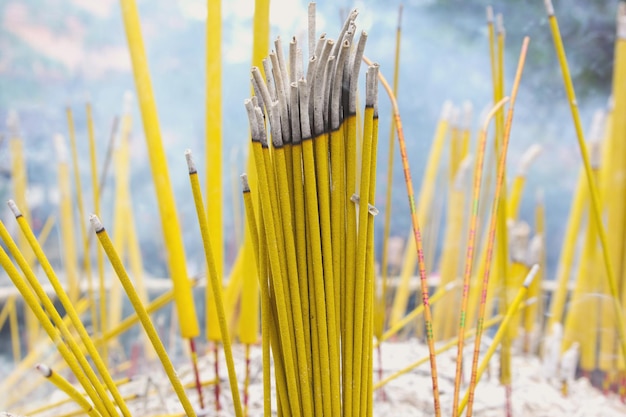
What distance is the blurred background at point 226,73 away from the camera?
1.44m

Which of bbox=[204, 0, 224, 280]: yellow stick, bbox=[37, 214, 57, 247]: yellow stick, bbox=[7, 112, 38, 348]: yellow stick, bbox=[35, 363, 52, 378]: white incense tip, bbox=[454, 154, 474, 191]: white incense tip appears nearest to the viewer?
bbox=[35, 363, 52, 378]: white incense tip

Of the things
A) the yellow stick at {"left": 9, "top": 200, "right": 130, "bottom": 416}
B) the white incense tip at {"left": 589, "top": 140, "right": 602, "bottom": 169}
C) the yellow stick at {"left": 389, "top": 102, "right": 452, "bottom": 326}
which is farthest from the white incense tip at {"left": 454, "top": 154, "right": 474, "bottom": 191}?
the yellow stick at {"left": 9, "top": 200, "right": 130, "bottom": 416}

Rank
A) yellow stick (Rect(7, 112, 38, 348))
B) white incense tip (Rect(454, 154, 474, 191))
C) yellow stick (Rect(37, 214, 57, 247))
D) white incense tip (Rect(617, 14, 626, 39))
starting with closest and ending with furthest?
1. white incense tip (Rect(617, 14, 626, 39))
2. white incense tip (Rect(454, 154, 474, 191))
3. yellow stick (Rect(7, 112, 38, 348))
4. yellow stick (Rect(37, 214, 57, 247))

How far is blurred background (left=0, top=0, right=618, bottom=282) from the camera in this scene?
1.44 metres

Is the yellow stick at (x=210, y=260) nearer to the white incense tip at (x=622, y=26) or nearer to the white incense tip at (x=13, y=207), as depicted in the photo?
the white incense tip at (x=13, y=207)

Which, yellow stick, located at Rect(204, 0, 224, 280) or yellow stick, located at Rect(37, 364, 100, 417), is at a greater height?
yellow stick, located at Rect(204, 0, 224, 280)

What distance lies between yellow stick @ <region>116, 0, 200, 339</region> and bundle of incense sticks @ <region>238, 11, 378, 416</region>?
22 cm

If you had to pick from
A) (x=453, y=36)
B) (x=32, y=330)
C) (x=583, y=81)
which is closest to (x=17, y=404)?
(x=32, y=330)

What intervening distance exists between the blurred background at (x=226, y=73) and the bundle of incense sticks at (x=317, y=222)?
3.44ft

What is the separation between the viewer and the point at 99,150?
1.48 meters

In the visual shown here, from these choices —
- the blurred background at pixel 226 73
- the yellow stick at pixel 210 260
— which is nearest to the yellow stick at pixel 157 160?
the yellow stick at pixel 210 260

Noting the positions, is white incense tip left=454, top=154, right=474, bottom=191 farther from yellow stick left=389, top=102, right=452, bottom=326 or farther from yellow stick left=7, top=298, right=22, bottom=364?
yellow stick left=7, top=298, right=22, bottom=364

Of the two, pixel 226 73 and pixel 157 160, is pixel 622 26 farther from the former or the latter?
pixel 226 73

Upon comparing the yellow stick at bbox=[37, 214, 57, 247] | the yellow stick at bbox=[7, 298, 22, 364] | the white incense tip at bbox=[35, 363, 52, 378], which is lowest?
the yellow stick at bbox=[7, 298, 22, 364]
